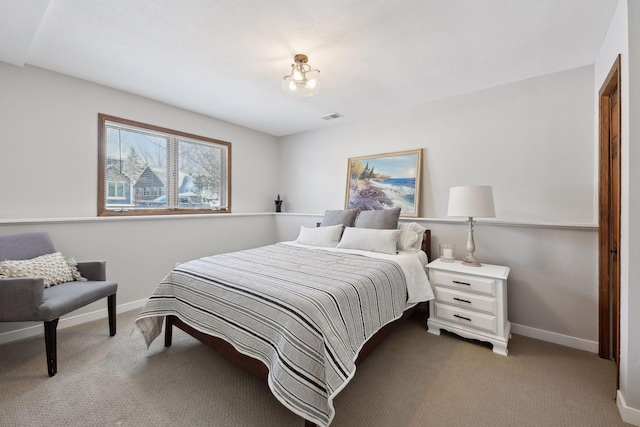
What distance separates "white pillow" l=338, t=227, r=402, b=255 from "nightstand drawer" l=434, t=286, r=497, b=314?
573 millimetres

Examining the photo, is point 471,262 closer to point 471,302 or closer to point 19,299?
point 471,302

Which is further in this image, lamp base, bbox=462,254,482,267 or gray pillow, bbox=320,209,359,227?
gray pillow, bbox=320,209,359,227

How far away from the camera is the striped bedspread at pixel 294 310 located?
1332 millimetres

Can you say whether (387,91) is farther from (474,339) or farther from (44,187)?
(44,187)

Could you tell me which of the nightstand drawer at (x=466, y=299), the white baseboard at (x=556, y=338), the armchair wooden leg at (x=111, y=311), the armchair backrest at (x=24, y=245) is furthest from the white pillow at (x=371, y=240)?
the armchair backrest at (x=24, y=245)

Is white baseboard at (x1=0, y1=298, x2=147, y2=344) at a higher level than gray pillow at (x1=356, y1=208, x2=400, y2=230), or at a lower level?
lower

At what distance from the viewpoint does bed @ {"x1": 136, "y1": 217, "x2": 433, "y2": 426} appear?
134 cm

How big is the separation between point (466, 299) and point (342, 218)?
1634 mm

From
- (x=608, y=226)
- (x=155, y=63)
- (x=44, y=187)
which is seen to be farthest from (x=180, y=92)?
(x=608, y=226)

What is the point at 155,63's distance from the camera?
2.37m

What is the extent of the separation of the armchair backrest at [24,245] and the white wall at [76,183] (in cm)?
15

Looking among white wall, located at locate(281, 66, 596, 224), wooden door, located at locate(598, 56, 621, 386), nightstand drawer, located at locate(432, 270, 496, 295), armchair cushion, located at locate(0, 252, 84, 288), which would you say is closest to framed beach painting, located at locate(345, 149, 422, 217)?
white wall, located at locate(281, 66, 596, 224)

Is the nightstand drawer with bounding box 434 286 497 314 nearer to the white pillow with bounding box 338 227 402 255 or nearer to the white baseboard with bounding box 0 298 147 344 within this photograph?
the white pillow with bounding box 338 227 402 255

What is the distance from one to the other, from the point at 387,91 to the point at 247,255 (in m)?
2.30
